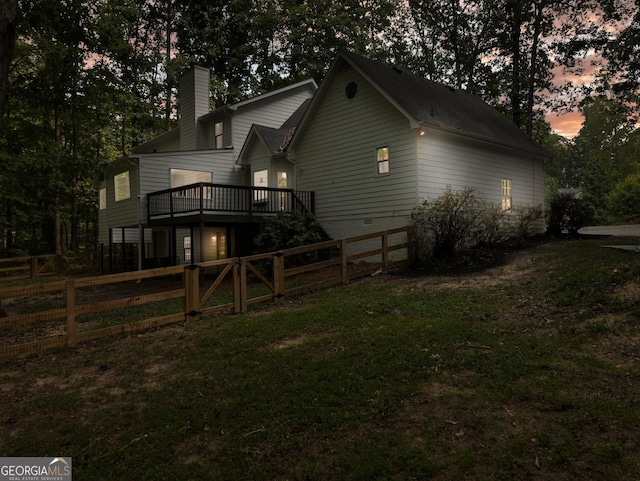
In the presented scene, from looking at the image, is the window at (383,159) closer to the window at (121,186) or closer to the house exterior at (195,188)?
the house exterior at (195,188)

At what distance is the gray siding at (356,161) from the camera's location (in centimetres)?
1363

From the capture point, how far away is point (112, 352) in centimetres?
602

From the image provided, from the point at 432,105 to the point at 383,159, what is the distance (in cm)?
310

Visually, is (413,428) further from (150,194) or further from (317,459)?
(150,194)

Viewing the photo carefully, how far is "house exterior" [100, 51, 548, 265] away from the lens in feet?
45.3

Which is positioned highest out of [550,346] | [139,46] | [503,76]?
[139,46]

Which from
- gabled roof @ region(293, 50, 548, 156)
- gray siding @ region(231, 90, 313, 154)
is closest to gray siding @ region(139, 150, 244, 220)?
gray siding @ region(231, 90, 313, 154)

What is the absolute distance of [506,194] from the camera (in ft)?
56.6

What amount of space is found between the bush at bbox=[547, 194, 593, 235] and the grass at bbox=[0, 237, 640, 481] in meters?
10.5

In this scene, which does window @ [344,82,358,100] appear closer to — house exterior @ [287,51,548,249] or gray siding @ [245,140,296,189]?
house exterior @ [287,51,548,249]

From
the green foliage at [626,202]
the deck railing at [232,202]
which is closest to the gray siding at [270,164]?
the deck railing at [232,202]

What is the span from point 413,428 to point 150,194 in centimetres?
1484

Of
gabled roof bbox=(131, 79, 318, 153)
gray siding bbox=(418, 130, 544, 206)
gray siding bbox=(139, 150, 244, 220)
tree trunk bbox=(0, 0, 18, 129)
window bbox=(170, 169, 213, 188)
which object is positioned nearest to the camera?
tree trunk bbox=(0, 0, 18, 129)

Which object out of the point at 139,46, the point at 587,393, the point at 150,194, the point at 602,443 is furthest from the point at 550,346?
the point at 139,46
